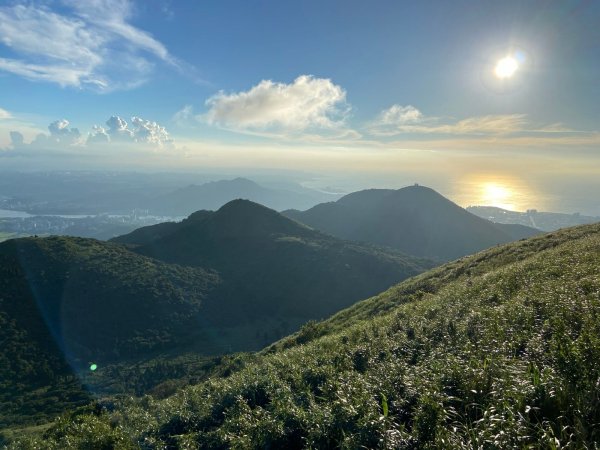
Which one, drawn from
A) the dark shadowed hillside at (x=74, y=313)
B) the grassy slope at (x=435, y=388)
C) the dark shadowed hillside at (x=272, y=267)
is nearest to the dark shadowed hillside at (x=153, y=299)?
the dark shadowed hillside at (x=74, y=313)

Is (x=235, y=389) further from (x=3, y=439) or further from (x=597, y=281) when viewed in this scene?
(x=3, y=439)

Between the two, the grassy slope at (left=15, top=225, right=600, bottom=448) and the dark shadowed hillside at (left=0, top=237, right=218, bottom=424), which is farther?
the dark shadowed hillside at (left=0, top=237, right=218, bottom=424)

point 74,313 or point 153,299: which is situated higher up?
point 74,313

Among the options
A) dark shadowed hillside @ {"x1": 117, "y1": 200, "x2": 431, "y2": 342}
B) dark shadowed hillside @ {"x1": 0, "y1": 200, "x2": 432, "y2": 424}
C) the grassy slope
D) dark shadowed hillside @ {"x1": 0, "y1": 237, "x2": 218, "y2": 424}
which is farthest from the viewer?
dark shadowed hillside @ {"x1": 117, "y1": 200, "x2": 431, "y2": 342}

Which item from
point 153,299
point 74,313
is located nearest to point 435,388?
point 74,313

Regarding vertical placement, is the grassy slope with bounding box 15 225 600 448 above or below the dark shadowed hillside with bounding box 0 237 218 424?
above

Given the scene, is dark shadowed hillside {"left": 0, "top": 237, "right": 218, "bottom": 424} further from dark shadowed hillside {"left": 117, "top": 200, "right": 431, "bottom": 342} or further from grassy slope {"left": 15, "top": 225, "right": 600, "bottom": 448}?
grassy slope {"left": 15, "top": 225, "right": 600, "bottom": 448}

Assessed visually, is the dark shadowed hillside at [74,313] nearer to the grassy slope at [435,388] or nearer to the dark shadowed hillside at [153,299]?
the dark shadowed hillside at [153,299]

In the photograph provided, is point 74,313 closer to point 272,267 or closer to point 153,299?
point 153,299

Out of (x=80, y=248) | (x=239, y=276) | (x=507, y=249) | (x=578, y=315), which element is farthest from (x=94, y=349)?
(x=578, y=315)

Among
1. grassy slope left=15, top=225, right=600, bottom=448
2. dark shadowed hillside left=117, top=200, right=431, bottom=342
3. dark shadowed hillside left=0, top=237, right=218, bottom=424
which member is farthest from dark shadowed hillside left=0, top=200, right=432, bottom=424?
grassy slope left=15, top=225, right=600, bottom=448
